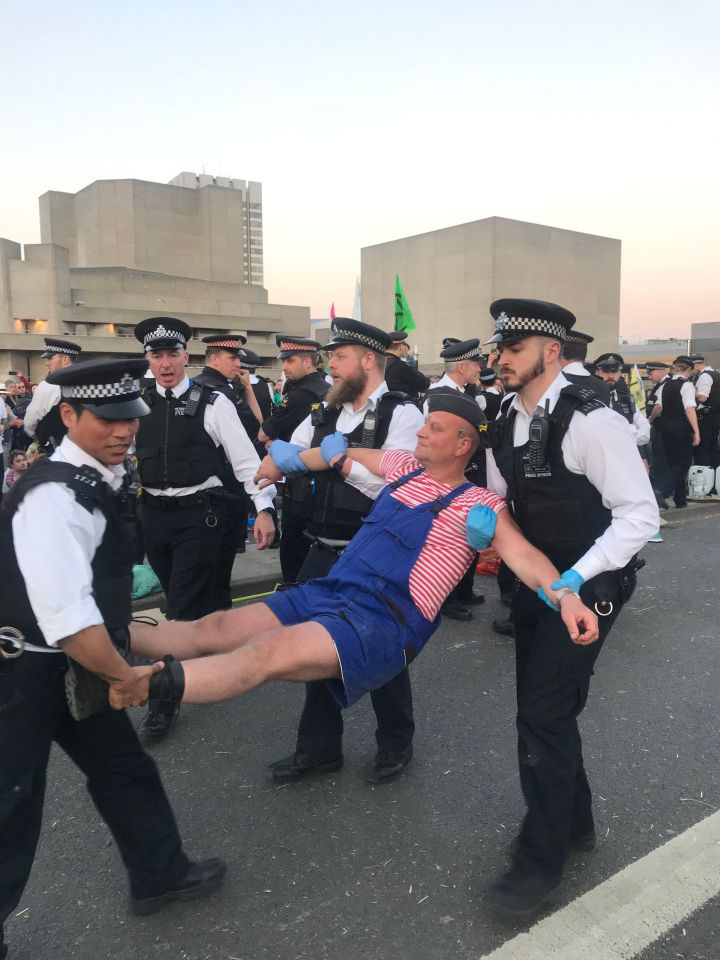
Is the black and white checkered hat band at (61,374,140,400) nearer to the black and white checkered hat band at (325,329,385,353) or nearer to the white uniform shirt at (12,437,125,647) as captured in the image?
the white uniform shirt at (12,437,125,647)

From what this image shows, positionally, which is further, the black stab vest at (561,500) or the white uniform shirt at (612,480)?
the black stab vest at (561,500)

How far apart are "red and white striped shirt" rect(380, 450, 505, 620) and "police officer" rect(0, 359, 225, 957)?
1041 mm

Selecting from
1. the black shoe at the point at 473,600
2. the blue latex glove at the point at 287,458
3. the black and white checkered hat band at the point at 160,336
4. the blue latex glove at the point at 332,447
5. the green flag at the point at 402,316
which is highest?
the green flag at the point at 402,316

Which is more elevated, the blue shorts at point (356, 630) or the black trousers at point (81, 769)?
the blue shorts at point (356, 630)

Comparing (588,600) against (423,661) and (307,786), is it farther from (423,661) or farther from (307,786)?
(423,661)

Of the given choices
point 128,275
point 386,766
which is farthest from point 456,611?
point 128,275

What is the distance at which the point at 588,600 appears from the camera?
244cm

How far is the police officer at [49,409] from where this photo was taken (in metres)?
2.49

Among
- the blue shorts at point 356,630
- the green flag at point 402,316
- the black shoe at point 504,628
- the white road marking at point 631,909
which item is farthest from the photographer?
the green flag at point 402,316

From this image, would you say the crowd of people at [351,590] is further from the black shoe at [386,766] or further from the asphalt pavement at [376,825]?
the asphalt pavement at [376,825]

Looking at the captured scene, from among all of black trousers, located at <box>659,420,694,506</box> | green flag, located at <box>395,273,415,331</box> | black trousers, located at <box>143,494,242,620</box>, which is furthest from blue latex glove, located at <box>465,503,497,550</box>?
green flag, located at <box>395,273,415,331</box>

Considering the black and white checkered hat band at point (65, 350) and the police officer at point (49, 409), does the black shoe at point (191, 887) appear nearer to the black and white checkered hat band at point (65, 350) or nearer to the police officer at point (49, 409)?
the police officer at point (49, 409)

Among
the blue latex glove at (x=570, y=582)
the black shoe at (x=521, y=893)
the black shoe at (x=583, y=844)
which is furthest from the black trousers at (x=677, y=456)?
the black shoe at (x=521, y=893)

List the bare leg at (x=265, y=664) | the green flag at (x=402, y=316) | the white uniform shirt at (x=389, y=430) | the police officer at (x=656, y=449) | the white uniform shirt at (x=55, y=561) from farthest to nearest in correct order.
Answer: the green flag at (x=402, y=316)
the police officer at (x=656, y=449)
the white uniform shirt at (x=389, y=430)
the bare leg at (x=265, y=664)
the white uniform shirt at (x=55, y=561)
